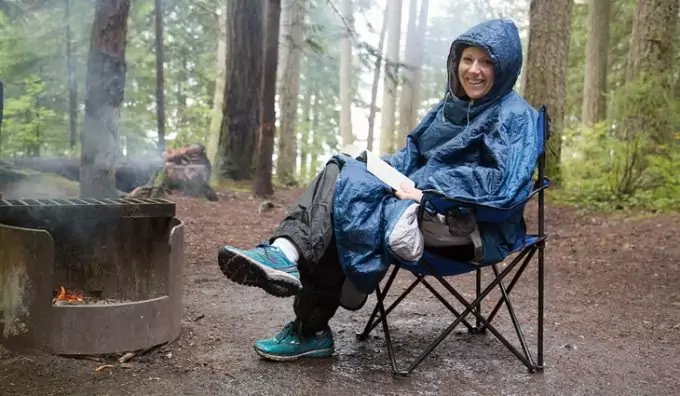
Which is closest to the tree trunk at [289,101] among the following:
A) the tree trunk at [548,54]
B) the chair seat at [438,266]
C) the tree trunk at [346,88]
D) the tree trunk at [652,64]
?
the tree trunk at [548,54]

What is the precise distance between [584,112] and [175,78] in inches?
386

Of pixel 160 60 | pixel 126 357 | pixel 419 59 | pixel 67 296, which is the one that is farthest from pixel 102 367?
pixel 419 59

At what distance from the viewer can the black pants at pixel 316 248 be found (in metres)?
2.29

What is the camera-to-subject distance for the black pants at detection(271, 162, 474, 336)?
7.53ft

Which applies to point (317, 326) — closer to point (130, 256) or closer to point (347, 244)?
point (347, 244)

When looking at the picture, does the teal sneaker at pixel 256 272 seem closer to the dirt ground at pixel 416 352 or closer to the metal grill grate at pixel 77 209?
the dirt ground at pixel 416 352

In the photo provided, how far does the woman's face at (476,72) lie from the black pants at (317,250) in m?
0.66

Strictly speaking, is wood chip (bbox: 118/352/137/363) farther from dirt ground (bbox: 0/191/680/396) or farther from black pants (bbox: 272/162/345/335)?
black pants (bbox: 272/162/345/335)

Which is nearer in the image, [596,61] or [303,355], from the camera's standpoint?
[303,355]

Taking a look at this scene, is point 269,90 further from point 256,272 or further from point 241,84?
point 256,272

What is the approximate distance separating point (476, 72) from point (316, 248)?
3.28 ft

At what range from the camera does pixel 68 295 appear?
276 centimetres

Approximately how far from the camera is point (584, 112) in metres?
11.1

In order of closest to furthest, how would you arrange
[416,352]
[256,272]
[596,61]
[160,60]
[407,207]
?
1. [256,272]
2. [407,207]
3. [416,352]
4. [160,60]
5. [596,61]
